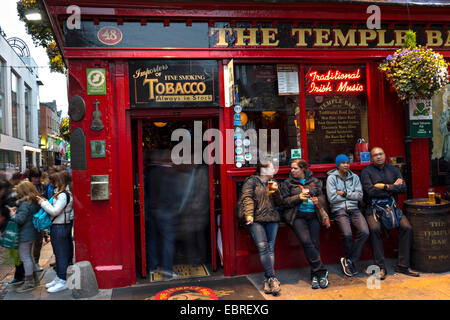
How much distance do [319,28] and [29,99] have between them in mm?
33248

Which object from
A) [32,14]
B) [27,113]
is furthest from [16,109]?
[32,14]

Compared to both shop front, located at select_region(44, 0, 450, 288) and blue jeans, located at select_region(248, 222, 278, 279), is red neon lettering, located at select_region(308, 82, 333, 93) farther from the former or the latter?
blue jeans, located at select_region(248, 222, 278, 279)

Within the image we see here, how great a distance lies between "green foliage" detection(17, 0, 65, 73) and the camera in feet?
29.2

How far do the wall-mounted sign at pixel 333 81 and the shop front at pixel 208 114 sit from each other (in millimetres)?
20

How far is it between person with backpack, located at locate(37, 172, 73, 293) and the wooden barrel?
5.46 meters

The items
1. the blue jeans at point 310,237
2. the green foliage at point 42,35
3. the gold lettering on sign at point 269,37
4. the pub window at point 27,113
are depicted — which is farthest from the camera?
the pub window at point 27,113

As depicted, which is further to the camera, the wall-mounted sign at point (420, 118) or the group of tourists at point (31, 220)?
the wall-mounted sign at point (420, 118)

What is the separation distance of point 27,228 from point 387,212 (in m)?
5.61

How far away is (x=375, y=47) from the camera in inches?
243

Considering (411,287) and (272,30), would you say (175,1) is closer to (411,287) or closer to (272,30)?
(272,30)

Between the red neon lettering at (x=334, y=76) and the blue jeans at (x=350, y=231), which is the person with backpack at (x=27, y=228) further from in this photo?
the red neon lettering at (x=334, y=76)

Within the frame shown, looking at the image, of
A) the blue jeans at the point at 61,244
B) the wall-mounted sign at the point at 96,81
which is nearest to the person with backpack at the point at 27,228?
the blue jeans at the point at 61,244

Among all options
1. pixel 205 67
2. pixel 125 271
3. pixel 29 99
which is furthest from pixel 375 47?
pixel 29 99

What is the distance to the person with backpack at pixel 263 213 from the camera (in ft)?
16.2
